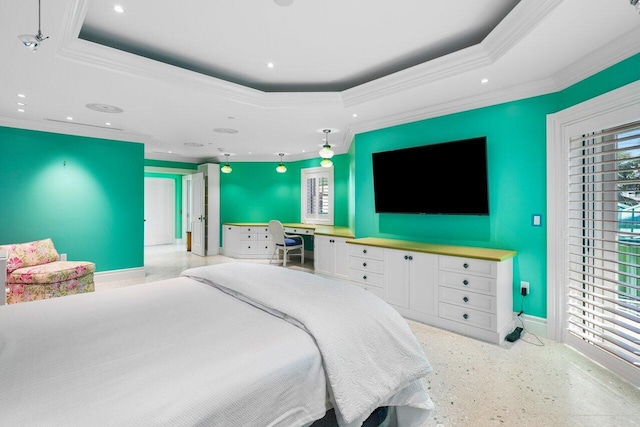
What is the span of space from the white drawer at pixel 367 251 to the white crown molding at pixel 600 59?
230 cm

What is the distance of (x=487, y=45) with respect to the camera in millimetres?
2439

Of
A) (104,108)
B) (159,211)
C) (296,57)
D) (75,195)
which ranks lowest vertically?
(159,211)

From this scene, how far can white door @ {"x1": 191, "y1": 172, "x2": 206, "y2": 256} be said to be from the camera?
7520 mm

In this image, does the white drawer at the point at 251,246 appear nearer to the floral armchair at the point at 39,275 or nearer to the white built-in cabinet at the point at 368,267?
the floral armchair at the point at 39,275

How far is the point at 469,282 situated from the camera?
2.92m

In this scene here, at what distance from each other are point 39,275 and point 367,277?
3775 mm

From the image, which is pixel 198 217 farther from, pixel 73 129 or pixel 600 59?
Answer: pixel 600 59

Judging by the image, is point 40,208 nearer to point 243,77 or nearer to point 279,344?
point 243,77

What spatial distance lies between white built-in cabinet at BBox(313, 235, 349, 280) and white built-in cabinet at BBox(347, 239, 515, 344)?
113cm

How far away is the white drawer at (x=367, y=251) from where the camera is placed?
Result: 3607mm

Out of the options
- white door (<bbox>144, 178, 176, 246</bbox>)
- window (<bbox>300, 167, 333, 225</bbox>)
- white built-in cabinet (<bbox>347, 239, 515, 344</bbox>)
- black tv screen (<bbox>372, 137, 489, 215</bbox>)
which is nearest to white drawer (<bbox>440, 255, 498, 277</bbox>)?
white built-in cabinet (<bbox>347, 239, 515, 344</bbox>)

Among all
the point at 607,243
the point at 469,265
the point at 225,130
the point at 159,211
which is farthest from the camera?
the point at 159,211

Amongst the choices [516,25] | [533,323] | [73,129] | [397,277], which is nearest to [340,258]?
[397,277]

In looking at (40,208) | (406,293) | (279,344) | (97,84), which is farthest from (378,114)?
(40,208)
